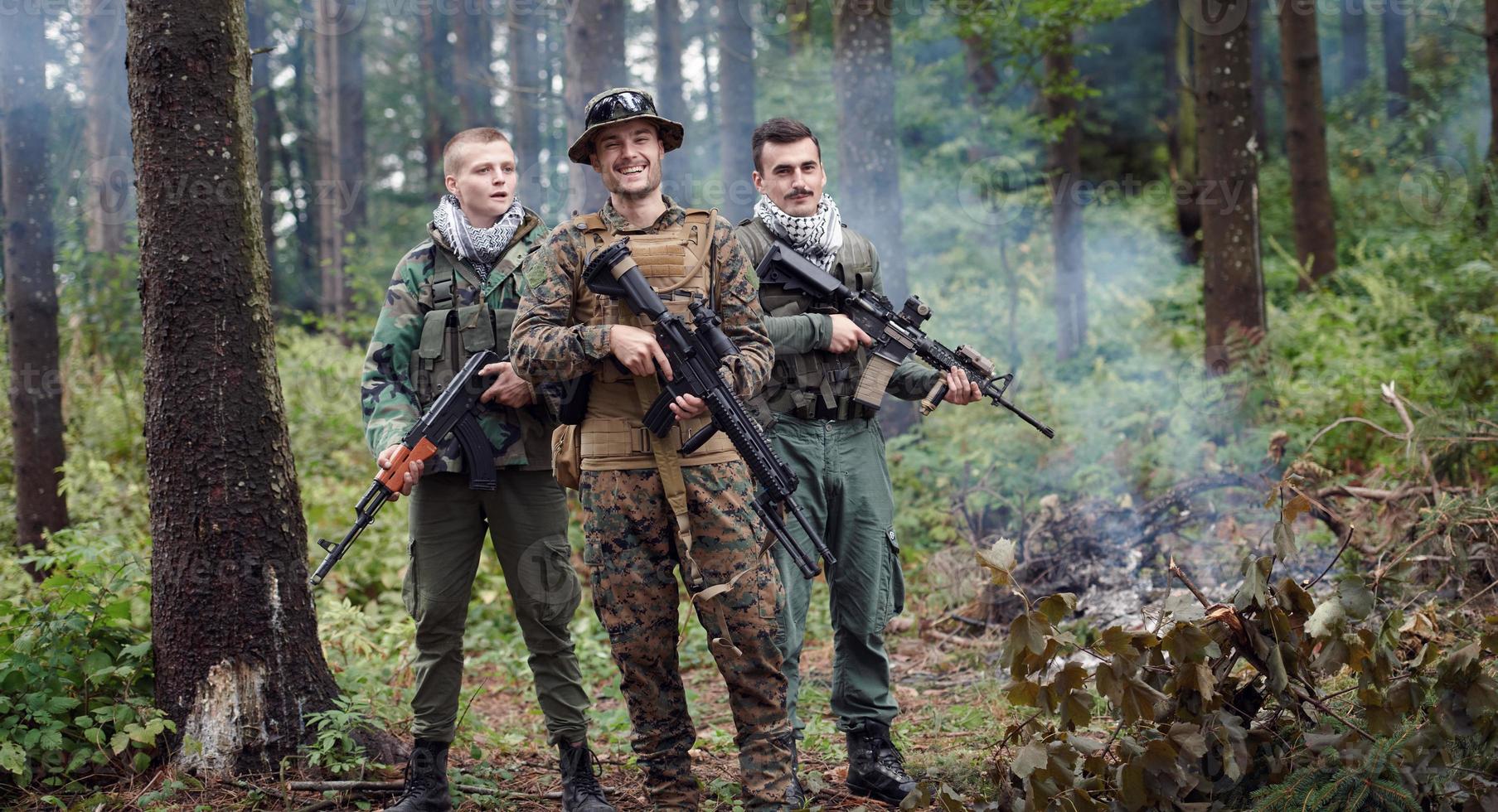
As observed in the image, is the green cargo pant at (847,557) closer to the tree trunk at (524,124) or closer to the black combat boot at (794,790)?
the black combat boot at (794,790)

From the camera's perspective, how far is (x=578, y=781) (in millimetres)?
3686

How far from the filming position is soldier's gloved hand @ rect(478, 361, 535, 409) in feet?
11.7

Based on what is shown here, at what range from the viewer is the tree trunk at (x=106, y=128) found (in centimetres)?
1340

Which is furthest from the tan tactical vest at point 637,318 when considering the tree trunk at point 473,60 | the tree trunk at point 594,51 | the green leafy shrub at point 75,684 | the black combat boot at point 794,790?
the tree trunk at point 473,60

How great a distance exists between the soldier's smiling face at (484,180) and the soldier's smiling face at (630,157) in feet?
1.62

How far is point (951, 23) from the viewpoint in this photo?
11211 millimetres

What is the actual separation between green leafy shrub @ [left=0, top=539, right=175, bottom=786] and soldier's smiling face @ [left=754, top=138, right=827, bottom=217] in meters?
2.79

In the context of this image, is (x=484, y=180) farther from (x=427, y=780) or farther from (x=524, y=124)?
(x=524, y=124)

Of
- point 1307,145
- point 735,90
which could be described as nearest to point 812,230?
point 1307,145

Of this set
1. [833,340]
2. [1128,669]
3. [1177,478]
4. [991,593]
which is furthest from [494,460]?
[1177,478]

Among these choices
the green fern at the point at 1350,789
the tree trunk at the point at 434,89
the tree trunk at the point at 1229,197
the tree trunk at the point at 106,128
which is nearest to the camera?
the green fern at the point at 1350,789

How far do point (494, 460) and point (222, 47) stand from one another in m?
1.80

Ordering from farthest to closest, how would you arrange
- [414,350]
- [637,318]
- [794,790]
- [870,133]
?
[870,133]
[414,350]
[794,790]
[637,318]

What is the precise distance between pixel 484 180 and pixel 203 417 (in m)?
1.29
